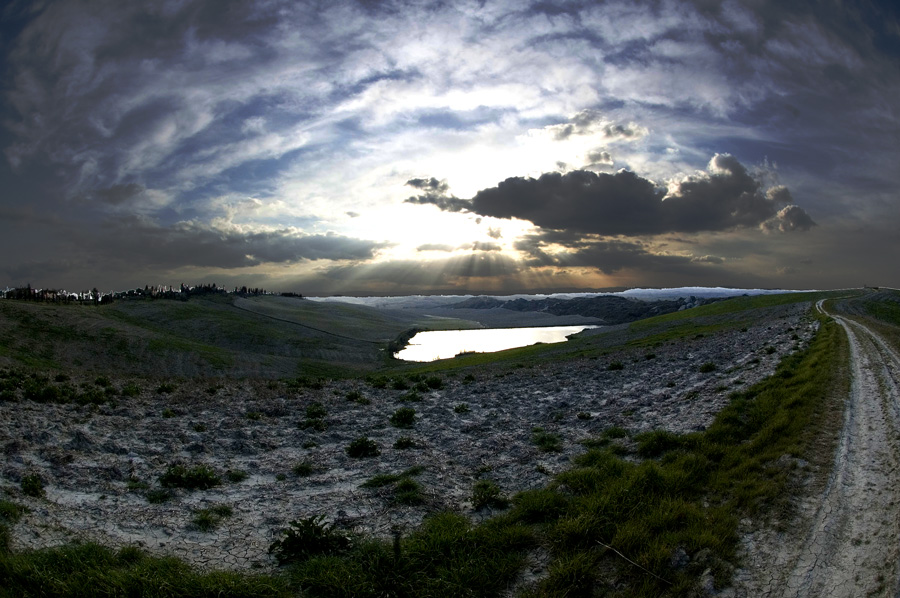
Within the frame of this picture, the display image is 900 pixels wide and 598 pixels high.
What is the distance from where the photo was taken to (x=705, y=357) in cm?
3180

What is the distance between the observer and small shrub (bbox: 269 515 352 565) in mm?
7613

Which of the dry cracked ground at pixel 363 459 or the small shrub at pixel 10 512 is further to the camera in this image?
the small shrub at pixel 10 512

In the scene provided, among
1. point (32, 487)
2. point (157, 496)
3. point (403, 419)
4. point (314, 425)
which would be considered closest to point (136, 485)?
point (157, 496)

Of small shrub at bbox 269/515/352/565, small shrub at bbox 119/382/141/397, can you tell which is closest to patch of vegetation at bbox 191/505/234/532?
small shrub at bbox 269/515/352/565

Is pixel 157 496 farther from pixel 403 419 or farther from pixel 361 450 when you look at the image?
pixel 403 419

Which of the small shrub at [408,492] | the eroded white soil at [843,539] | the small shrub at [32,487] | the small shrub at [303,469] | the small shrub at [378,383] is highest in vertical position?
the eroded white soil at [843,539]

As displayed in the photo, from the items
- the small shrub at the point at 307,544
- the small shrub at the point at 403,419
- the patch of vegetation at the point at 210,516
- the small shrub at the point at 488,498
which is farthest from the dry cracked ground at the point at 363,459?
the small shrub at the point at 403,419

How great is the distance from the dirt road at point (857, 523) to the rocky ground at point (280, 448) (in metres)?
4.29

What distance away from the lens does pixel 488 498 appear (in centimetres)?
978

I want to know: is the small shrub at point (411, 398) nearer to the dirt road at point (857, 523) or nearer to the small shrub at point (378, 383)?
the small shrub at point (378, 383)

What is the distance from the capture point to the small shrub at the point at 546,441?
13773 mm

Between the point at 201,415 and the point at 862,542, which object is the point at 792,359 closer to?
the point at 862,542

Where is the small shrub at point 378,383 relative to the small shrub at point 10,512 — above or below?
below

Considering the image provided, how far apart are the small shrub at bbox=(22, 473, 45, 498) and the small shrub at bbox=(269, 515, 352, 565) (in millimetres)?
6573
